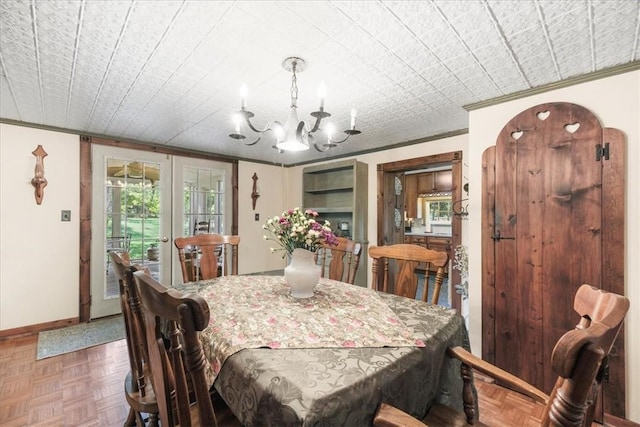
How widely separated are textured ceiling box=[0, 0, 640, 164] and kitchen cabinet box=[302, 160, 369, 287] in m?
1.32

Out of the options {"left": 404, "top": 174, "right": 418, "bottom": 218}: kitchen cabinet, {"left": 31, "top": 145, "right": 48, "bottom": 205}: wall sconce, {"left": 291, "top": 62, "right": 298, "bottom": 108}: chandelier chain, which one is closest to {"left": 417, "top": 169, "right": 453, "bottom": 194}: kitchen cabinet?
{"left": 404, "top": 174, "right": 418, "bottom": 218}: kitchen cabinet

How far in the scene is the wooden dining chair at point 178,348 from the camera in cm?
65

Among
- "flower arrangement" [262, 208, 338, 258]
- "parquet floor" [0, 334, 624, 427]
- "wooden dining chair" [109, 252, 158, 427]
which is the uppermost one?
"flower arrangement" [262, 208, 338, 258]

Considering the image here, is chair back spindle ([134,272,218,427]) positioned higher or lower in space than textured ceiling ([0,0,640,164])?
lower

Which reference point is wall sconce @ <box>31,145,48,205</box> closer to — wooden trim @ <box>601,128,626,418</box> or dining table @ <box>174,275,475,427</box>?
dining table @ <box>174,275,475,427</box>

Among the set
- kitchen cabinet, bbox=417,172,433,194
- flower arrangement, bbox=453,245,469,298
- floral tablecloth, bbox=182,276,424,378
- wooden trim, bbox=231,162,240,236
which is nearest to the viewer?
floral tablecloth, bbox=182,276,424,378

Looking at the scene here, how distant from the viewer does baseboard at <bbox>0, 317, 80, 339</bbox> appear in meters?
2.78

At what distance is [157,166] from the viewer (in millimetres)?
3693

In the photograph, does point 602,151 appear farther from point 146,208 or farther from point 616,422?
point 146,208

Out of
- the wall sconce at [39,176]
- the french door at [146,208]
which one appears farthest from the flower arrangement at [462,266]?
the wall sconce at [39,176]

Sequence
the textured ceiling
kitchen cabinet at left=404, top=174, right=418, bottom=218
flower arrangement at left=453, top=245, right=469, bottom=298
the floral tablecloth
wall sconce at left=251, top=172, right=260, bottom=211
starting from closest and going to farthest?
the floral tablecloth → the textured ceiling → flower arrangement at left=453, top=245, right=469, bottom=298 → wall sconce at left=251, top=172, right=260, bottom=211 → kitchen cabinet at left=404, top=174, right=418, bottom=218

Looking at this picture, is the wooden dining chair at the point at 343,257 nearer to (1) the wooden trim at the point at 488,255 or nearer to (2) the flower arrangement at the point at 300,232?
(2) the flower arrangement at the point at 300,232

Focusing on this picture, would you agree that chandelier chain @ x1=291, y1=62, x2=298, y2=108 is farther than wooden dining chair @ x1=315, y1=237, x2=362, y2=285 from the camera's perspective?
No

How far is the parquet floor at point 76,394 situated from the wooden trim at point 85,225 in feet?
2.22
